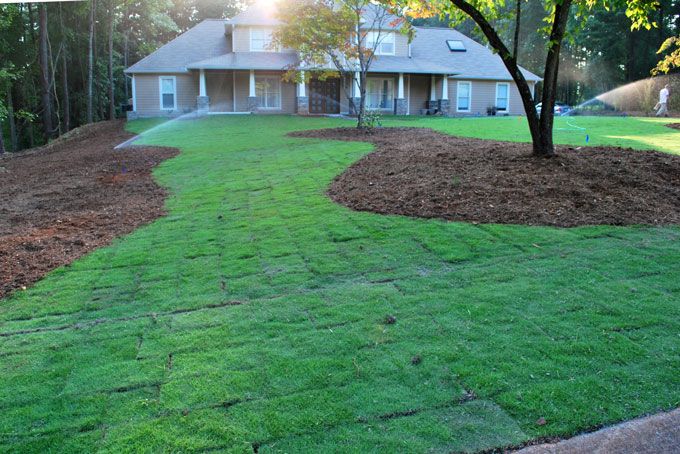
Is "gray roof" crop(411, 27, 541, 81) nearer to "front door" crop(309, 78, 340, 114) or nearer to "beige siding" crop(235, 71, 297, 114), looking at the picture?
"front door" crop(309, 78, 340, 114)

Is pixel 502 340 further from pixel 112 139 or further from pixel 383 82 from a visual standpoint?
pixel 383 82

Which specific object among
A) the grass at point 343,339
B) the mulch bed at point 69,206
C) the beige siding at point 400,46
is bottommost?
the grass at point 343,339

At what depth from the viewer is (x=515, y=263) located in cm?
546

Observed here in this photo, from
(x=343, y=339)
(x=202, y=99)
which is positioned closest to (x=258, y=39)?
(x=202, y=99)

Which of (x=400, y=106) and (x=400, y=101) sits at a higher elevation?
(x=400, y=101)

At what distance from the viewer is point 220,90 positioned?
30.1 m

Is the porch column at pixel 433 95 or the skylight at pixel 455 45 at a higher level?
the skylight at pixel 455 45

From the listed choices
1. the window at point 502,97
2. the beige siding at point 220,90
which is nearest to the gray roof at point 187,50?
the beige siding at point 220,90

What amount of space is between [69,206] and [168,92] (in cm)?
2217

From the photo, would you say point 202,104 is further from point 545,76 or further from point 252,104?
point 545,76

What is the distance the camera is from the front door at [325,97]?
30844 mm

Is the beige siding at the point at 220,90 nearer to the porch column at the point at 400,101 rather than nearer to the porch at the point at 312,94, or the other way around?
the porch at the point at 312,94

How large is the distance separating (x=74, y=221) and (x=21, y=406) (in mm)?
4955

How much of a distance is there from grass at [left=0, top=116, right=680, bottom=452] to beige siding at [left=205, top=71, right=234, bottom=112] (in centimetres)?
2405
